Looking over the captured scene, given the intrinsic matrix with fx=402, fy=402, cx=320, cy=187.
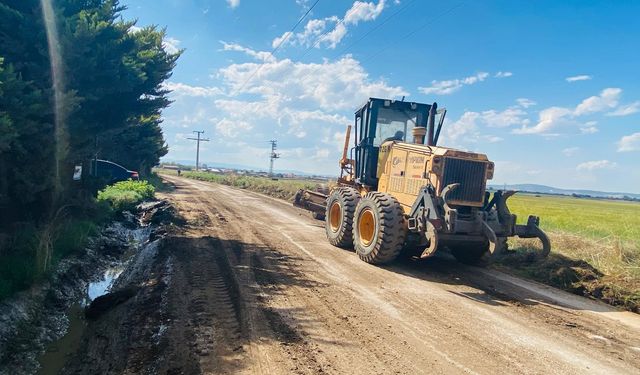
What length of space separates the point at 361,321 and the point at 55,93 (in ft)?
17.6

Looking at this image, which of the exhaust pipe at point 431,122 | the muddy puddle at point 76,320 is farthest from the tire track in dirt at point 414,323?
the exhaust pipe at point 431,122

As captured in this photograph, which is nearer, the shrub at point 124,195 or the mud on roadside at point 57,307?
the mud on roadside at point 57,307

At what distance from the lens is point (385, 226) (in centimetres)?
733

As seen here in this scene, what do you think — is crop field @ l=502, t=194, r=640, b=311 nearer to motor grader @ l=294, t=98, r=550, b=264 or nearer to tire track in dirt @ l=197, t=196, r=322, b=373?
motor grader @ l=294, t=98, r=550, b=264

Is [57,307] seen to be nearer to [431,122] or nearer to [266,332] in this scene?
[266,332]

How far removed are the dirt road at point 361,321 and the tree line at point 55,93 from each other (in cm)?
222

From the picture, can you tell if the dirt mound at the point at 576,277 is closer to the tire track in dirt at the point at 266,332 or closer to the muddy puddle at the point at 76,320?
the tire track in dirt at the point at 266,332

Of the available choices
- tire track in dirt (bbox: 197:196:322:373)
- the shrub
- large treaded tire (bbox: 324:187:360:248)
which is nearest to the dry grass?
large treaded tire (bbox: 324:187:360:248)

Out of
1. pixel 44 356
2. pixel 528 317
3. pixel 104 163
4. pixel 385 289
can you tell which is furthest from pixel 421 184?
pixel 104 163

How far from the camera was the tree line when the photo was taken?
208 inches

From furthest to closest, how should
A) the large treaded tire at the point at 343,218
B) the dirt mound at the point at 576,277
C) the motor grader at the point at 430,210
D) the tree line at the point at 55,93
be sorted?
the large treaded tire at the point at 343,218 → the motor grader at the point at 430,210 → the dirt mound at the point at 576,277 → the tree line at the point at 55,93

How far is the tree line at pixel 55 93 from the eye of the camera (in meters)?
5.27

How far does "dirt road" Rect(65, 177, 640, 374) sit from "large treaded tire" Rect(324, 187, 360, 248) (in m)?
1.14

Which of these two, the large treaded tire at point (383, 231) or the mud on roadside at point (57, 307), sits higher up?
the large treaded tire at point (383, 231)
